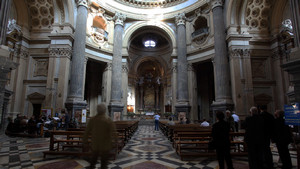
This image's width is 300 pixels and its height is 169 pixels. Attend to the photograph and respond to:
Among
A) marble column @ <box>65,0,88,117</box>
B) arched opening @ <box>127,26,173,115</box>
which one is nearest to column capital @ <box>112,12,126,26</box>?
marble column @ <box>65,0,88,117</box>

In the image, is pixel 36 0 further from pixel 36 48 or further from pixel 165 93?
pixel 165 93

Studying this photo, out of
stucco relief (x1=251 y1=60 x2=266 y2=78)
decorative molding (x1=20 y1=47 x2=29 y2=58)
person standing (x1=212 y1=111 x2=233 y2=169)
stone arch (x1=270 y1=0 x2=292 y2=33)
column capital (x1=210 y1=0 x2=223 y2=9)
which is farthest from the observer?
column capital (x1=210 y1=0 x2=223 y2=9)

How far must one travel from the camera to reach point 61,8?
14.0 meters

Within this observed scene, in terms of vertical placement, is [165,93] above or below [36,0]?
below

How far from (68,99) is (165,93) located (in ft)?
57.0

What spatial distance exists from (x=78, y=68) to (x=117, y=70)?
452cm

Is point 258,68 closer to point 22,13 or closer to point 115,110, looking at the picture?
point 115,110

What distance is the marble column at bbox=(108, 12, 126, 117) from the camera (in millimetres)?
17030

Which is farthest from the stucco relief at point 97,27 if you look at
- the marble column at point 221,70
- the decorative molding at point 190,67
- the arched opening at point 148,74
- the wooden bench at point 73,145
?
the wooden bench at point 73,145

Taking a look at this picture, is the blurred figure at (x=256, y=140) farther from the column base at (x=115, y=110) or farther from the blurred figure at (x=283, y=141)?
the column base at (x=115, y=110)

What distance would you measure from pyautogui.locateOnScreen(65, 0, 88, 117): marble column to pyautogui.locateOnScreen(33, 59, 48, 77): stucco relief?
2342 millimetres

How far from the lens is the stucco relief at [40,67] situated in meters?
→ 14.1

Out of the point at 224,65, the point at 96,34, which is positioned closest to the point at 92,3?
the point at 96,34

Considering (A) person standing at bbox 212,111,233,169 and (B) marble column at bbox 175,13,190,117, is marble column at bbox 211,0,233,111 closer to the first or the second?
(B) marble column at bbox 175,13,190,117
